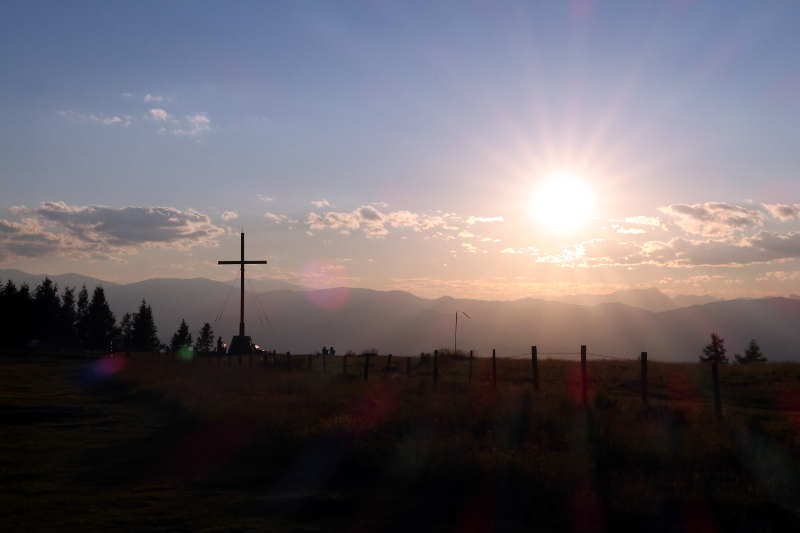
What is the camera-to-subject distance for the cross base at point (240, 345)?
57256 mm

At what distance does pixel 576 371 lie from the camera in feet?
131

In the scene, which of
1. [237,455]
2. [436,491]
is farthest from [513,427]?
[237,455]

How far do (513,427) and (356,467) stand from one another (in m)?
3.80

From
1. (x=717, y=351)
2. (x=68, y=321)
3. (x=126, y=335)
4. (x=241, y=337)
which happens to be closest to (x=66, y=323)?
(x=68, y=321)

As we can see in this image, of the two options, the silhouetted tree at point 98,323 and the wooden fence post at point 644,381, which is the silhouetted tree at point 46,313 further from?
the wooden fence post at point 644,381

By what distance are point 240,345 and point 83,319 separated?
8414cm

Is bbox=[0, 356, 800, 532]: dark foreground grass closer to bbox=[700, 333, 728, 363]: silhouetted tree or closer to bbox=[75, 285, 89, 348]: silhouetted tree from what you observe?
bbox=[700, 333, 728, 363]: silhouetted tree

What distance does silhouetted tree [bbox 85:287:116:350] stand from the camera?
411 feet

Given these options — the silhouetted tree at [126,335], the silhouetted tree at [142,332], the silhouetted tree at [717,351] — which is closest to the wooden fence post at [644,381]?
the silhouetted tree at [717,351]

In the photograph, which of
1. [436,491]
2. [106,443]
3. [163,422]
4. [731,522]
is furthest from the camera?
[163,422]

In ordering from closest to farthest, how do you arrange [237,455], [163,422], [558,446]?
[558,446] < [237,455] < [163,422]

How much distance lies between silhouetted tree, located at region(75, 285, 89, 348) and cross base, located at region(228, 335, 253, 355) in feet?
252

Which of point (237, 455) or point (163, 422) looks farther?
point (163, 422)

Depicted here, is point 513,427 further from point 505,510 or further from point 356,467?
point 505,510
